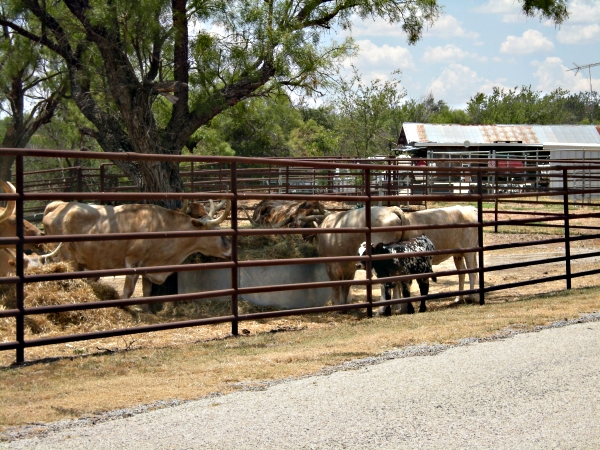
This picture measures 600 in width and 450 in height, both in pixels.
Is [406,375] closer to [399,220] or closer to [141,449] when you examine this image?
[141,449]

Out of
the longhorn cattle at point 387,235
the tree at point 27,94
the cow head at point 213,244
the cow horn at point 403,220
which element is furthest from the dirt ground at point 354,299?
the tree at point 27,94

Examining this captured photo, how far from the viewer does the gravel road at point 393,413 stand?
4.43 m

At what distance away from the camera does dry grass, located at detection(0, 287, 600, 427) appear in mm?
5332

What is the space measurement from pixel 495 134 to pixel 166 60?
1241 inches

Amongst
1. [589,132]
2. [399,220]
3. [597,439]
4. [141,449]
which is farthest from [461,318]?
[589,132]

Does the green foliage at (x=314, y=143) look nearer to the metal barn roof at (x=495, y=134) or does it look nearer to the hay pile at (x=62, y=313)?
the metal barn roof at (x=495, y=134)

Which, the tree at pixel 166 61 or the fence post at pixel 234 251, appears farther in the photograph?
the tree at pixel 166 61

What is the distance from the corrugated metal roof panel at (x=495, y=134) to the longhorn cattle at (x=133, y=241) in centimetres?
2930

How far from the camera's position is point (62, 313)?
28.1ft

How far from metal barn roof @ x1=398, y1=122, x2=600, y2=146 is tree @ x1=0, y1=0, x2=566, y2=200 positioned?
26926mm

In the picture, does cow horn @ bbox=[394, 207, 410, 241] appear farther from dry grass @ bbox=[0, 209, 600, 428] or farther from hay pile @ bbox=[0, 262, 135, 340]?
hay pile @ bbox=[0, 262, 135, 340]

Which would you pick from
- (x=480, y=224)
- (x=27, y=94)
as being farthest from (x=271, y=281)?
(x=27, y=94)

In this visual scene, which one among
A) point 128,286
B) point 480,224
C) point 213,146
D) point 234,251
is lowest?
point 128,286

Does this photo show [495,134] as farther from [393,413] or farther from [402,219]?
[393,413]
